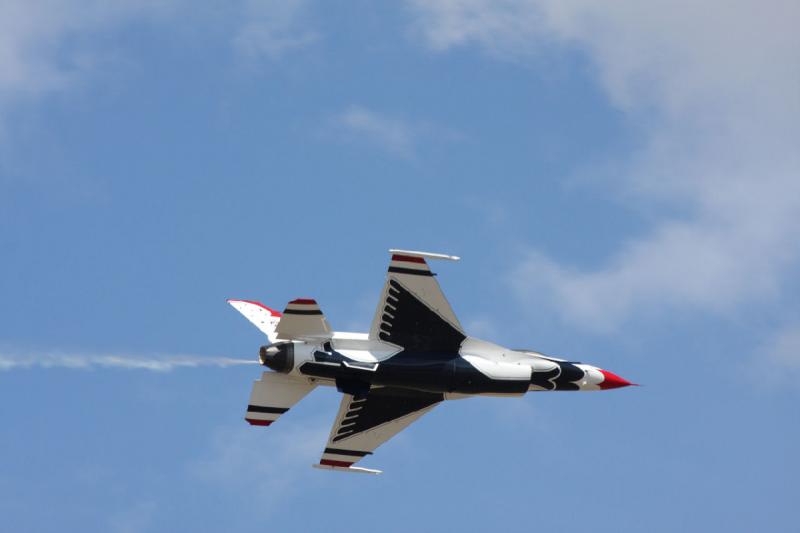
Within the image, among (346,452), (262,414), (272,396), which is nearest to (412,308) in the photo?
(272,396)

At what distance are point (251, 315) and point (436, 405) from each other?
8143mm

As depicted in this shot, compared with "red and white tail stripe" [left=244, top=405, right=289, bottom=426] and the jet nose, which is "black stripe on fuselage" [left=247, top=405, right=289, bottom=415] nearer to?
"red and white tail stripe" [left=244, top=405, right=289, bottom=426]

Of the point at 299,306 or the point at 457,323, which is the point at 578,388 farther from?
the point at 299,306

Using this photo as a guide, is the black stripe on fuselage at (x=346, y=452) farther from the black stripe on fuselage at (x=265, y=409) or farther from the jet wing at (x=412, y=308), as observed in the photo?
the jet wing at (x=412, y=308)

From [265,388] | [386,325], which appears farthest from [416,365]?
[265,388]

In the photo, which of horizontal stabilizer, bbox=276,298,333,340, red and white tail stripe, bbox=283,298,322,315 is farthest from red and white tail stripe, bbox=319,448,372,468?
red and white tail stripe, bbox=283,298,322,315

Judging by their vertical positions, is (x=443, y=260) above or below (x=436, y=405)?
above

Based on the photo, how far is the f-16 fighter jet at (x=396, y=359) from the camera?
202ft

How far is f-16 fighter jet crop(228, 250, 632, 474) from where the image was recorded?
202ft

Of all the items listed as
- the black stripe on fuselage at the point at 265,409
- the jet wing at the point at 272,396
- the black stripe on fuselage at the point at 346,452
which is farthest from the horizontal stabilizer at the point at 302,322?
the black stripe on fuselage at the point at 346,452

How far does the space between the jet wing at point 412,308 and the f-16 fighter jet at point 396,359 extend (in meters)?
0.04

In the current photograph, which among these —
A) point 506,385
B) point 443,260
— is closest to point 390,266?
point 443,260

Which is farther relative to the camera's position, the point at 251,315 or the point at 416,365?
the point at 251,315

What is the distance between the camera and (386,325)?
6284 centimetres
